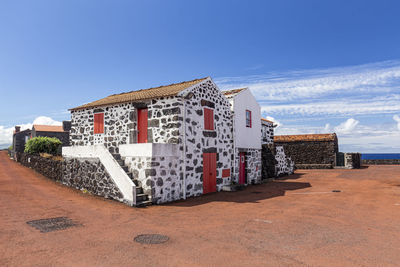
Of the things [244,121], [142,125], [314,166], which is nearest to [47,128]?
[142,125]

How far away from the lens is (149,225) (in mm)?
7902

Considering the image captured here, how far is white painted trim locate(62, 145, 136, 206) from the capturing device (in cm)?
1081

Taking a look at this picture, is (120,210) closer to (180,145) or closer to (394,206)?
(180,145)

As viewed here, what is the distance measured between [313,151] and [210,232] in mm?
28300

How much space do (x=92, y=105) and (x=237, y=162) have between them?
9.26 meters

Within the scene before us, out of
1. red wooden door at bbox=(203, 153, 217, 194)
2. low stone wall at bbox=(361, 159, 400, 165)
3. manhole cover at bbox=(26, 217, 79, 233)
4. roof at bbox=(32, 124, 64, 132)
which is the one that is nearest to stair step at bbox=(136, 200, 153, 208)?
manhole cover at bbox=(26, 217, 79, 233)

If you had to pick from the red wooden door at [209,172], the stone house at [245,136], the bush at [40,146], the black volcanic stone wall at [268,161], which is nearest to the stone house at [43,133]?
the bush at [40,146]

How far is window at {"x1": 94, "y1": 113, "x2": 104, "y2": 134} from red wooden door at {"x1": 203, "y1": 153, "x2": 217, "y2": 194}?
6241mm

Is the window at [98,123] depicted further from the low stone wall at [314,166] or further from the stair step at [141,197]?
the low stone wall at [314,166]

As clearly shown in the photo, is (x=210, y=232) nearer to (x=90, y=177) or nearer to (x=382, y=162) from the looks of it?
(x=90, y=177)

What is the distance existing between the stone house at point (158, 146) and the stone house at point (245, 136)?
58cm

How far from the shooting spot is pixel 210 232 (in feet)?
23.6

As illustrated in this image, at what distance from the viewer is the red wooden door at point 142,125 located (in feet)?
46.1

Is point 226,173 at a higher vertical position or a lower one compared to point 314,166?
higher
